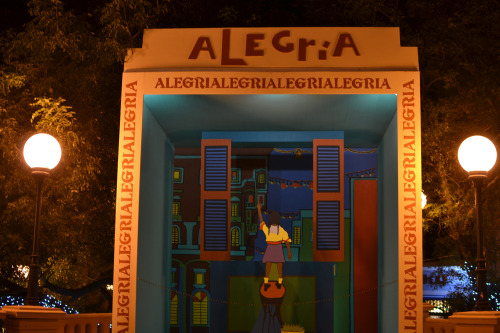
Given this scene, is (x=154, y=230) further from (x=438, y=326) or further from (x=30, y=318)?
(x=438, y=326)

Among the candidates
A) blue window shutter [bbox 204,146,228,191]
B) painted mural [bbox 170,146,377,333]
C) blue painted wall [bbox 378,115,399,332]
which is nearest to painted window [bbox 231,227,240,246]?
painted mural [bbox 170,146,377,333]

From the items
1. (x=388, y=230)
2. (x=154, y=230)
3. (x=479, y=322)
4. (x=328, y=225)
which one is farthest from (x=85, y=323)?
(x=479, y=322)

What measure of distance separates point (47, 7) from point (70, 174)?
3077mm

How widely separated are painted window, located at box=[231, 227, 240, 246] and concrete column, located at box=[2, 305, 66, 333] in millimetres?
5214

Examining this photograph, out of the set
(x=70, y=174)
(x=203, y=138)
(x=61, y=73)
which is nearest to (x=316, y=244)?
(x=203, y=138)

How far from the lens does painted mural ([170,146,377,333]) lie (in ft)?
43.1

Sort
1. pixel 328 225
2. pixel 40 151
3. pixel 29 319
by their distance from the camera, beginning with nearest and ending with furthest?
pixel 29 319 → pixel 40 151 → pixel 328 225

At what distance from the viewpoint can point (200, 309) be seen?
13.3 meters

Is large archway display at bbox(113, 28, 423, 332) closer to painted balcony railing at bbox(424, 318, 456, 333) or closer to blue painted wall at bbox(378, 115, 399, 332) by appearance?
blue painted wall at bbox(378, 115, 399, 332)

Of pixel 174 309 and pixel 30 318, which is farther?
pixel 174 309

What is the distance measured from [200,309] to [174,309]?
19.4 inches

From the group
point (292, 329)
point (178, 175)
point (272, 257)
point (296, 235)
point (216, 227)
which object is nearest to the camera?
point (216, 227)

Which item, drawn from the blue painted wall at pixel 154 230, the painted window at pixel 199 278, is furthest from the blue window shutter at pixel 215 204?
the painted window at pixel 199 278

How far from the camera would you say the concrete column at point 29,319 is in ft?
27.0
